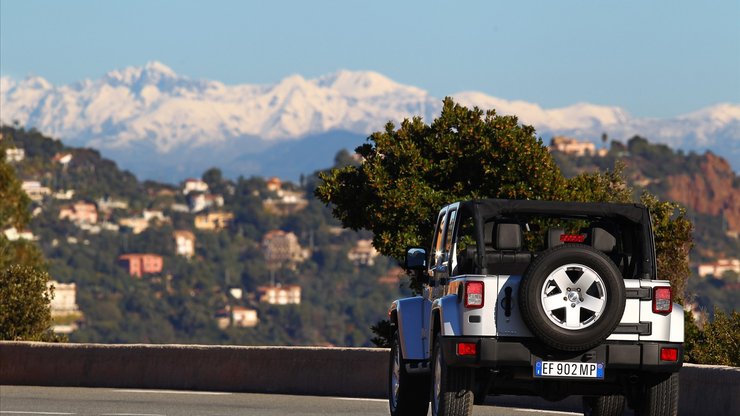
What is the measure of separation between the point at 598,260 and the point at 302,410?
7777 millimetres

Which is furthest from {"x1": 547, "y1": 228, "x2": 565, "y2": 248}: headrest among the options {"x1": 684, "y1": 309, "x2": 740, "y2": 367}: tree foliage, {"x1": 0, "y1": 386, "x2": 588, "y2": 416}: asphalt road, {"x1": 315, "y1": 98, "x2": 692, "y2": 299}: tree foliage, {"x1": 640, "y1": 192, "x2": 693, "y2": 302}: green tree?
{"x1": 640, "y1": 192, "x2": 693, "y2": 302}: green tree

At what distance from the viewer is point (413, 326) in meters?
14.6

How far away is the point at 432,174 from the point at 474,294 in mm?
16791

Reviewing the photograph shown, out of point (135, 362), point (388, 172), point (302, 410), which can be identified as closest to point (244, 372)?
point (135, 362)

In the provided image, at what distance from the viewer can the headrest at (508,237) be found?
13258mm

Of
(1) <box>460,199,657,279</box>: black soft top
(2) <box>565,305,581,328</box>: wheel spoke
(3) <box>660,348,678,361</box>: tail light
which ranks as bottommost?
(3) <box>660,348,678,361</box>: tail light

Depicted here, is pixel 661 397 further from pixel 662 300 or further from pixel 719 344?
pixel 719 344

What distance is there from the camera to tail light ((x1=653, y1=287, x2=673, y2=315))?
1259 cm

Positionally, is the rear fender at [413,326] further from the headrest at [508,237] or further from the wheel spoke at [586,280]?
the wheel spoke at [586,280]

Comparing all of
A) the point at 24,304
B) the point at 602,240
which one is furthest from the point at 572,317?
the point at 24,304

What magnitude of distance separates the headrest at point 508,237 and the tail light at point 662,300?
4.18 ft

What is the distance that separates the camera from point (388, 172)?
29.1 m

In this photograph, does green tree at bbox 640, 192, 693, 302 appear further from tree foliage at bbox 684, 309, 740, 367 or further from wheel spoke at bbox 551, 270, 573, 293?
wheel spoke at bbox 551, 270, 573, 293

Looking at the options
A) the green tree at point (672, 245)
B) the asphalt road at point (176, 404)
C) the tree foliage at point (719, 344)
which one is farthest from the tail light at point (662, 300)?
the green tree at point (672, 245)
